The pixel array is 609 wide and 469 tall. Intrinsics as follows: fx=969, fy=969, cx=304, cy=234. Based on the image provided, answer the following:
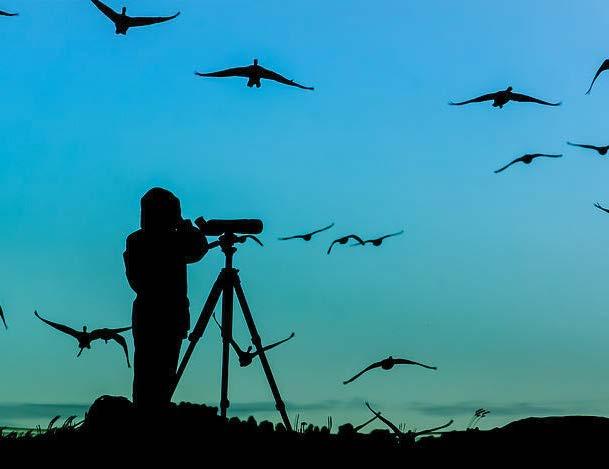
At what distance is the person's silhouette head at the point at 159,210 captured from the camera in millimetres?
11094

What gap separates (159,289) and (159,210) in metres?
0.90

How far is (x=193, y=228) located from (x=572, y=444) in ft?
15.6

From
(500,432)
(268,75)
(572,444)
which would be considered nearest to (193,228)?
(500,432)

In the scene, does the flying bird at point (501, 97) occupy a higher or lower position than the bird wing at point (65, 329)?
higher

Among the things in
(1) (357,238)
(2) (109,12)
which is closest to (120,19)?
(2) (109,12)

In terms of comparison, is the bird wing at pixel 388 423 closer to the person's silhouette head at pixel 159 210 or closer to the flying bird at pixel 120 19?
the person's silhouette head at pixel 159 210

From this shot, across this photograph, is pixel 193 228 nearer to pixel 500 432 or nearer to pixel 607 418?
pixel 500 432

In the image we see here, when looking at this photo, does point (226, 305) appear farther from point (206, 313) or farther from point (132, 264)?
point (132, 264)

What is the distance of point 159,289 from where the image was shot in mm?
11016

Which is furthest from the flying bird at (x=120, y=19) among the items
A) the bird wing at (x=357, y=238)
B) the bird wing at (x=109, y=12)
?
the bird wing at (x=357, y=238)

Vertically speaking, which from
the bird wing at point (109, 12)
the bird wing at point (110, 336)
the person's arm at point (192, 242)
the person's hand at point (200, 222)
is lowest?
the bird wing at point (110, 336)

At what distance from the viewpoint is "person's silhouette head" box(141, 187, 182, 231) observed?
11.1 metres

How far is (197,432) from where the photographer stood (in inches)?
392

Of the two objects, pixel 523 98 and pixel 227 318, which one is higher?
pixel 523 98
